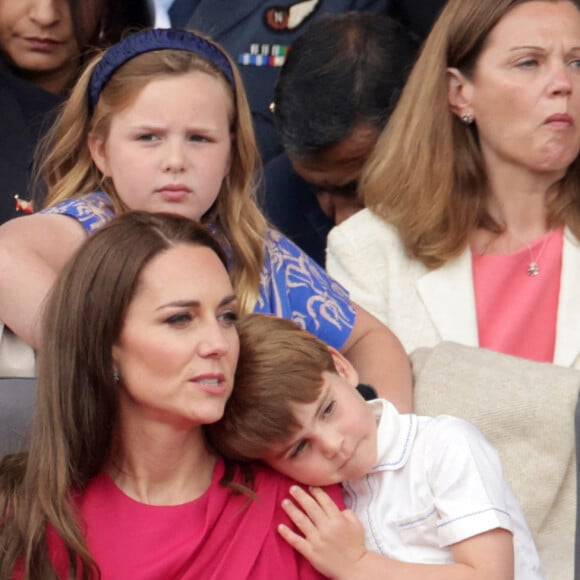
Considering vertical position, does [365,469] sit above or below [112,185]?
below

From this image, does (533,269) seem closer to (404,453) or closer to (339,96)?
(339,96)

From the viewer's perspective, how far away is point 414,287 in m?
3.19

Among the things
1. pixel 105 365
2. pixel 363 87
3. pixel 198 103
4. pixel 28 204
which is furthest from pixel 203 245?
pixel 363 87

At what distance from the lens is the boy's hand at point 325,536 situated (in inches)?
92.4

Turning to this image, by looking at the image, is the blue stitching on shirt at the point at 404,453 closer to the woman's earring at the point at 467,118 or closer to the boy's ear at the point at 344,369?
the boy's ear at the point at 344,369

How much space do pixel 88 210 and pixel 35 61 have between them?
741mm

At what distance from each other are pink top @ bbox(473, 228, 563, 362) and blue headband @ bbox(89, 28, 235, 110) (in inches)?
27.0

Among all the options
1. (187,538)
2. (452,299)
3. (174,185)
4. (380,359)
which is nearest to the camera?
(187,538)

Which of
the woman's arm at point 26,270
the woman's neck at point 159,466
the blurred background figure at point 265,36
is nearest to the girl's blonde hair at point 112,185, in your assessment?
the woman's arm at point 26,270

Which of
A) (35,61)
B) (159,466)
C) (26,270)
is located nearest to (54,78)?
(35,61)

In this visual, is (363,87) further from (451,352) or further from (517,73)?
(451,352)

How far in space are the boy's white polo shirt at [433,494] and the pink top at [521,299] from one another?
688mm

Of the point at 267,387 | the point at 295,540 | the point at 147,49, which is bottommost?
the point at 295,540

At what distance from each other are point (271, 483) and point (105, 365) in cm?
32
